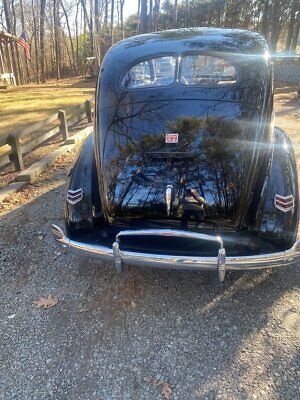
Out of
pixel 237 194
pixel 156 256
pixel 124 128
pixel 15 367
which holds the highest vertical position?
pixel 124 128

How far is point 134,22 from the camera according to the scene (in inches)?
1502

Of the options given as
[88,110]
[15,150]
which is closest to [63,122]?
[88,110]

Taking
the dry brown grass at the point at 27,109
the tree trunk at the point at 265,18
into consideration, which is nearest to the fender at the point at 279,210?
the dry brown grass at the point at 27,109

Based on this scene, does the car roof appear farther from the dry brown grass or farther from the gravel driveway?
the dry brown grass

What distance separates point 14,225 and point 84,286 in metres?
1.65

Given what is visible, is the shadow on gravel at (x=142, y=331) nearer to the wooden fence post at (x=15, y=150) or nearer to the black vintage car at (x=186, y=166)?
the black vintage car at (x=186, y=166)

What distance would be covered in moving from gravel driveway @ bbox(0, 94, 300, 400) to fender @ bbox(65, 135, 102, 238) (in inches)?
23.8

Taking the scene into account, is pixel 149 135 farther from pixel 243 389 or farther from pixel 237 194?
pixel 243 389

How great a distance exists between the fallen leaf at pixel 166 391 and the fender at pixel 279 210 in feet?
4.23

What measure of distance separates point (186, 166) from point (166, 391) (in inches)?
67.8

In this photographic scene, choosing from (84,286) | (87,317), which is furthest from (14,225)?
(87,317)

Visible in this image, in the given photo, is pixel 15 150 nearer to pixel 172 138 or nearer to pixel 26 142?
pixel 26 142

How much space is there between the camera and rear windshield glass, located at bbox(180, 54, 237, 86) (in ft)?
11.1

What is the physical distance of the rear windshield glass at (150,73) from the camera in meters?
3.41
